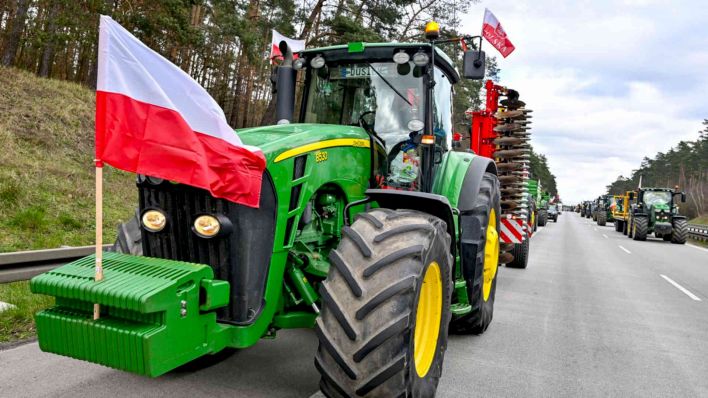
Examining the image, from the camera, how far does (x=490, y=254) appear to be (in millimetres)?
5734

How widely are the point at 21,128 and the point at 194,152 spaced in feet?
35.5

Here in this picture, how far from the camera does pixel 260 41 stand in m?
18.7

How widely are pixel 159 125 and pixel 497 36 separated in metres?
7.54

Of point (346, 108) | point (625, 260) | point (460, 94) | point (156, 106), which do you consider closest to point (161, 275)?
point (156, 106)

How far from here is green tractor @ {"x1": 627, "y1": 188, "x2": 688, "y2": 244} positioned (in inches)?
885

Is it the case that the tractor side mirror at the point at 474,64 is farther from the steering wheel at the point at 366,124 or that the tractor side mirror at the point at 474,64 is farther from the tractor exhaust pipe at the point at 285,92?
the tractor exhaust pipe at the point at 285,92

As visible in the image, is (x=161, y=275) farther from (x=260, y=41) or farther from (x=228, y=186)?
(x=260, y=41)

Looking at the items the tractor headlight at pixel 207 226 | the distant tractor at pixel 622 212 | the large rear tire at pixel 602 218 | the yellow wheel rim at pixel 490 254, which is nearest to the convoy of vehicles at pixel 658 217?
the distant tractor at pixel 622 212

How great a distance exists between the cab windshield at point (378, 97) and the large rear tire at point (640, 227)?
72.8 feet

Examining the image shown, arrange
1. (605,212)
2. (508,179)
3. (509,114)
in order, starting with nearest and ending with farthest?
(508,179) < (509,114) < (605,212)

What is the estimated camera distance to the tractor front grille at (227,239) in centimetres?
303

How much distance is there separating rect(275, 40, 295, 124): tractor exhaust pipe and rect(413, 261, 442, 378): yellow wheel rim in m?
2.02

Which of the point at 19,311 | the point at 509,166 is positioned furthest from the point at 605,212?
the point at 19,311

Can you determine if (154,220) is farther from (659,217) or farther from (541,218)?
(541,218)
